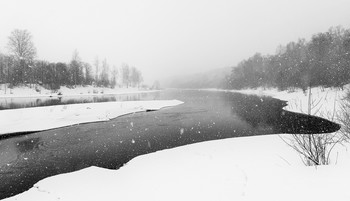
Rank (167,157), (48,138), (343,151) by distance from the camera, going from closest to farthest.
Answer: (343,151), (167,157), (48,138)

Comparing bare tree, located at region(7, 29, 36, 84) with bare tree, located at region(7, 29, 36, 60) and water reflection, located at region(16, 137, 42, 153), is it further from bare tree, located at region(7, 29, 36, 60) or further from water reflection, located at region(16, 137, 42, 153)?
water reflection, located at region(16, 137, 42, 153)

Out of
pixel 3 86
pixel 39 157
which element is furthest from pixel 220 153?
pixel 3 86

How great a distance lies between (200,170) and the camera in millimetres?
7684

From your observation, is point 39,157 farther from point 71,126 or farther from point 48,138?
point 71,126

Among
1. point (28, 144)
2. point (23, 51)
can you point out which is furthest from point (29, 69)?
point (28, 144)

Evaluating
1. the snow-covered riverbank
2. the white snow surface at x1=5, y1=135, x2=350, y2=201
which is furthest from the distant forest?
the white snow surface at x1=5, y1=135, x2=350, y2=201

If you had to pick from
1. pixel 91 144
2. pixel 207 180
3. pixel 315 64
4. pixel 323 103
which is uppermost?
pixel 315 64

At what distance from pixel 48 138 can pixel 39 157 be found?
3.95 metres

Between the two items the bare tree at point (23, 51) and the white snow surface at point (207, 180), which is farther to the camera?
the bare tree at point (23, 51)

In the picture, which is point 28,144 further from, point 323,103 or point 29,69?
point 29,69

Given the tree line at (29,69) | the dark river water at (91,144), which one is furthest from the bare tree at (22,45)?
the dark river water at (91,144)

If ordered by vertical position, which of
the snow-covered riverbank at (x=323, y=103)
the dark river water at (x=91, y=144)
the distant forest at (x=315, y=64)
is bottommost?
the dark river water at (x=91, y=144)

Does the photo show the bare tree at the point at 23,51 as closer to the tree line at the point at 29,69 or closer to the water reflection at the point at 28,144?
the tree line at the point at 29,69

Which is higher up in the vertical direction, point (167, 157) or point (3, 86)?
point (3, 86)
